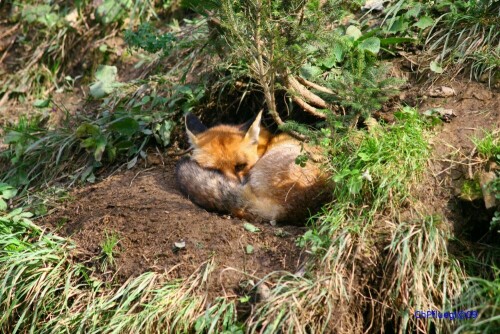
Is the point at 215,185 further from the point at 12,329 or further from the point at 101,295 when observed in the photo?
the point at 12,329

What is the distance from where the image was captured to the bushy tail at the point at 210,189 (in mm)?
5039

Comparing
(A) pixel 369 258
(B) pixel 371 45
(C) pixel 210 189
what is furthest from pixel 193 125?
(A) pixel 369 258

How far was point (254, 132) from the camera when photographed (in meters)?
5.50

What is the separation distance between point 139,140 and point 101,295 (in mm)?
2078

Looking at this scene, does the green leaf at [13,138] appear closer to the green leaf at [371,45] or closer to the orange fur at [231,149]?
the orange fur at [231,149]

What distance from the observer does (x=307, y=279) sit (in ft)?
13.4

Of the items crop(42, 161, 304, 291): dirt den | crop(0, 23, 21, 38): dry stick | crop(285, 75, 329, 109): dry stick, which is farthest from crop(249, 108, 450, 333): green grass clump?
crop(0, 23, 21, 38): dry stick

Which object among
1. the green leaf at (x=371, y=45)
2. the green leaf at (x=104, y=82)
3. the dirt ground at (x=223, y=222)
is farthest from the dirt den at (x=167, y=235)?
the green leaf at (x=371, y=45)

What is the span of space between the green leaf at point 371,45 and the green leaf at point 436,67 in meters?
0.47

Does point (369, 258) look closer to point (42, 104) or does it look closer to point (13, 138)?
point (13, 138)

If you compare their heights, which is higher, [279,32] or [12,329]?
[279,32]

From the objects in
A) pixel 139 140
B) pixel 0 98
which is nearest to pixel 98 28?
pixel 0 98

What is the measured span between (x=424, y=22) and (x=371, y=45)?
0.57 meters

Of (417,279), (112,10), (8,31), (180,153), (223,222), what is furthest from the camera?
(8,31)
